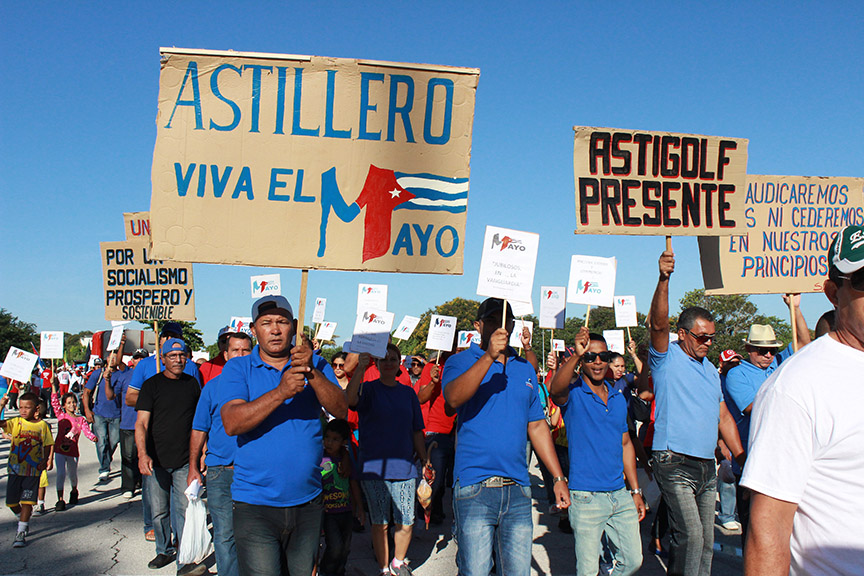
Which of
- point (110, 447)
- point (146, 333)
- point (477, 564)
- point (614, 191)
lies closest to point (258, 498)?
point (477, 564)

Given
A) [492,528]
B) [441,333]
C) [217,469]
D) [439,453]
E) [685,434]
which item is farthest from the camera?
[441,333]

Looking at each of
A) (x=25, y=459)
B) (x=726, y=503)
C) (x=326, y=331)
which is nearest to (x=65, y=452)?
(x=25, y=459)

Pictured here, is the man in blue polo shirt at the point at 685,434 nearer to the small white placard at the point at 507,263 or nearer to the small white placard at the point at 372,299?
the small white placard at the point at 507,263

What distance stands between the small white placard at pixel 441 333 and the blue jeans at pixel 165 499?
461 cm

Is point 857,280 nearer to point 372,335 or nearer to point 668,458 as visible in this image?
point 668,458

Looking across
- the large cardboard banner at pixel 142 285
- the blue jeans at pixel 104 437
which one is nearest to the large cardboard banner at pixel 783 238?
the large cardboard banner at pixel 142 285

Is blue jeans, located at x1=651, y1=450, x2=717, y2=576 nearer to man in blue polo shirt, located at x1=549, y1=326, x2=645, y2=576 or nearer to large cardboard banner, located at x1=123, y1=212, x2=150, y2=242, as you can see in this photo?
man in blue polo shirt, located at x1=549, y1=326, x2=645, y2=576

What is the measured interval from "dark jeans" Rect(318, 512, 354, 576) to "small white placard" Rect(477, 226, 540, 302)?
105 inches

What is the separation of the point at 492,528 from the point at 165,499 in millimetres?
3887

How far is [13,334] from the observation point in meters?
49.6

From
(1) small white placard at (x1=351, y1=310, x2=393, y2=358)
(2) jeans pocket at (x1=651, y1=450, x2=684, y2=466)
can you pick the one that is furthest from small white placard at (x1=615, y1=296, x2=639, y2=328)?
(2) jeans pocket at (x1=651, y1=450, x2=684, y2=466)

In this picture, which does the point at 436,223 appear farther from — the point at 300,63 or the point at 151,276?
the point at 151,276

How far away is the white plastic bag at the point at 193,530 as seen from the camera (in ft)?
18.3

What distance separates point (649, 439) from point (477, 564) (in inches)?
191
